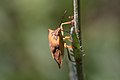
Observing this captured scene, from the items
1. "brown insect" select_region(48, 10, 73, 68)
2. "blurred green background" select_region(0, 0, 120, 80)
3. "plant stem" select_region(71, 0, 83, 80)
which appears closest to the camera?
"plant stem" select_region(71, 0, 83, 80)

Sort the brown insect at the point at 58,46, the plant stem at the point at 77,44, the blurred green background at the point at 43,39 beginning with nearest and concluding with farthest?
the plant stem at the point at 77,44 → the brown insect at the point at 58,46 → the blurred green background at the point at 43,39

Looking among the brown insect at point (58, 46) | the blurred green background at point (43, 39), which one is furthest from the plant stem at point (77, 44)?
the blurred green background at point (43, 39)

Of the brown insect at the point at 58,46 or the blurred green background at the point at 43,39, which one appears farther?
the blurred green background at the point at 43,39

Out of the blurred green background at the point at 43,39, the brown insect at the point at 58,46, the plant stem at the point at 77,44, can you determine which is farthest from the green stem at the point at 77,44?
the blurred green background at the point at 43,39

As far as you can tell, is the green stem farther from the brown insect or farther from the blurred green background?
the blurred green background

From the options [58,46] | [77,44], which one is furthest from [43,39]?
[77,44]

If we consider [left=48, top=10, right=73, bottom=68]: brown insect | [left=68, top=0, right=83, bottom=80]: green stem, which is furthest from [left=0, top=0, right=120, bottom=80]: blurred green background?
[left=68, top=0, right=83, bottom=80]: green stem

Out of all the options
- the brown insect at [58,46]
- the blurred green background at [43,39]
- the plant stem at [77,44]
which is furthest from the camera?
the blurred green background at [43,39]

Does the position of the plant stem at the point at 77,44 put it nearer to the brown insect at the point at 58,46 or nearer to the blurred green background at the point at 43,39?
the brown insect at the point at 58,46

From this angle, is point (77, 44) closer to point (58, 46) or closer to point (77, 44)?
point (77, 44)
